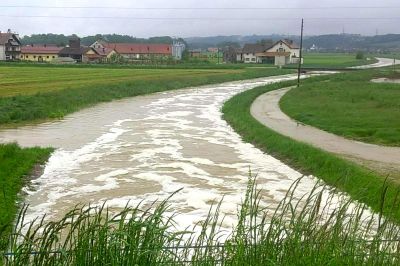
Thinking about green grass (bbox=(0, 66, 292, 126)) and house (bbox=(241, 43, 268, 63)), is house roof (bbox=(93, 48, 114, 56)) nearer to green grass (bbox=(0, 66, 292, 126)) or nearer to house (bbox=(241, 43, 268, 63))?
house (bbox=(241, 43, 268, 63))

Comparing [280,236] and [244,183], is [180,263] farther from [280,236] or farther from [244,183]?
[244,183]

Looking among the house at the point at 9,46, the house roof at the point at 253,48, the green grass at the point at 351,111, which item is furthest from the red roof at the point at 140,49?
the green grass at the point at 351,111

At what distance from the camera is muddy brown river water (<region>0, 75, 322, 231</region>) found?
37.7ft

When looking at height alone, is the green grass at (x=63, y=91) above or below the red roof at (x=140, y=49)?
below

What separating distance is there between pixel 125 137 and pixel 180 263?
15917 millimetres

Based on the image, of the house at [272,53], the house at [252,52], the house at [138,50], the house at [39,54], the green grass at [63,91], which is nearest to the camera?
the green grass at [63,91]

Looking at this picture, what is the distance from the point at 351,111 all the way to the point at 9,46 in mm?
66491

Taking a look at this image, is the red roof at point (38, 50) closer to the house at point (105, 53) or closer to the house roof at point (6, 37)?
the house at point (105, 53)

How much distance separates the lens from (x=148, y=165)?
1493 cm

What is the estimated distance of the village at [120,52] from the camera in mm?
80562

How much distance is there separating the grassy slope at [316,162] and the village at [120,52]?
58.5 m

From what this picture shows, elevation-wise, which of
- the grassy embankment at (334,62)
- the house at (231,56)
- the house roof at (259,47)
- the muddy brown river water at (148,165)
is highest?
the house roof at (259,47)

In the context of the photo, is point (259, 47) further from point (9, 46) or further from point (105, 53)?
point (9, 46)

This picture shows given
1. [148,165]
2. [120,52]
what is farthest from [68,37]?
[148,165]
